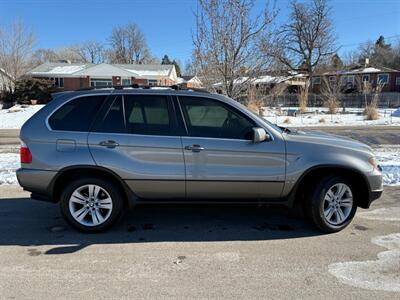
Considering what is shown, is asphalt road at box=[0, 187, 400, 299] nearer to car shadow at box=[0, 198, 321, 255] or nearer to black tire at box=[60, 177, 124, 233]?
car shadow at box=[0, 198, 321, 255]

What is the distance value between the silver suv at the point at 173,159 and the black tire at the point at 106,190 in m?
0.01

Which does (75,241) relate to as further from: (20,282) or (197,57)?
(197,57)

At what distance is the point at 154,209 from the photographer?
5492 millimetres

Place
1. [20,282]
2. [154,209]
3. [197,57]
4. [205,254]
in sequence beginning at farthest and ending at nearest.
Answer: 1. [197,57]
2. [154,209]
3. [205,254]
4. [20,282]

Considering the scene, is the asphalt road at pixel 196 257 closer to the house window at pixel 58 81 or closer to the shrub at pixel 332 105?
the shrub at pixel 332 105

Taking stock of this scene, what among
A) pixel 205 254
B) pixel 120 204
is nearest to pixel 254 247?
pixel 205 254

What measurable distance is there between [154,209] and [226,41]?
6143 mm

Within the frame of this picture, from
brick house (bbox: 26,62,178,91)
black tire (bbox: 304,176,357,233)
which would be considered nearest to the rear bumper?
black tire (bbox: 304,176,357,233)

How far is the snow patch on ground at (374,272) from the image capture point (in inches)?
129

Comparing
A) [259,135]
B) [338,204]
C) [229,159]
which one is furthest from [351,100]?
[229,159]

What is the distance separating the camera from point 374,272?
11.5 ft

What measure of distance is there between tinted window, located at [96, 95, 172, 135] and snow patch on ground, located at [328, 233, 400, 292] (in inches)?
98.1

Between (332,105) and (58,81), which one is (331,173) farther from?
(58,81)

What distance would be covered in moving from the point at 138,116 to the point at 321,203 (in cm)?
258
